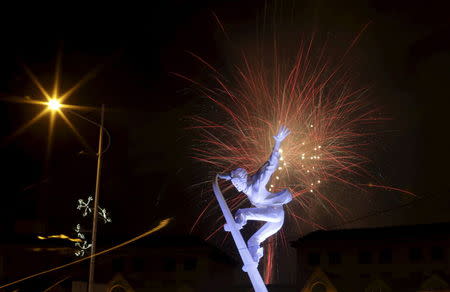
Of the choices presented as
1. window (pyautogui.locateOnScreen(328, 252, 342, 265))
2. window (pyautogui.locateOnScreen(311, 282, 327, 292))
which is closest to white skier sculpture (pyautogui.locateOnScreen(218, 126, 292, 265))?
window (pyautogui.locateOnScreen(311, 282, 327, 292))

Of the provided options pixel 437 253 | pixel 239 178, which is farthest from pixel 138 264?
pixel 239 178

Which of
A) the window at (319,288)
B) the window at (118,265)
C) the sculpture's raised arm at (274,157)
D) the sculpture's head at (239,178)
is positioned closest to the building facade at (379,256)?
the window at (319,288)

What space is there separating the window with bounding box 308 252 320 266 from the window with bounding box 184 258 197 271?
8.68 m

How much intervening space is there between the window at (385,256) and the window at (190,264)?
13777 millimetres

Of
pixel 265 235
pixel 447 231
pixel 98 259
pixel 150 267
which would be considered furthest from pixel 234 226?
pixel 98 259

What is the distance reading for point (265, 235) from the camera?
16781 mm

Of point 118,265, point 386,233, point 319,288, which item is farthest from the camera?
point 118,265

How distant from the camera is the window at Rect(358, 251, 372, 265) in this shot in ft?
149

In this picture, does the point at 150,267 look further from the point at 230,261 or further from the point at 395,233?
the point at 395,233

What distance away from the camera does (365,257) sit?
45531 mm

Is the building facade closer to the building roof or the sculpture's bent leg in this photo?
the building roof

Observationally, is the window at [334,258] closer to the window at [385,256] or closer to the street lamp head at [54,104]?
the window at [385,256]

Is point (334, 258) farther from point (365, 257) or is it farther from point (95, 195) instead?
point (95, 195)

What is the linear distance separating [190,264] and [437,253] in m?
18.0
